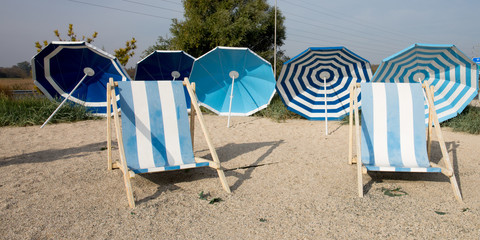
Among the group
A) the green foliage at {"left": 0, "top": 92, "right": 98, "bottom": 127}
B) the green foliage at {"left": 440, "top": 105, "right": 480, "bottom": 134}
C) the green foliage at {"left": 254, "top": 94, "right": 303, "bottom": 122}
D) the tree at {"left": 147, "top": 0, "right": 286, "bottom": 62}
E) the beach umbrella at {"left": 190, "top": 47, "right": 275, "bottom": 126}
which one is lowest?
the green foliage at {"left": 440, "top": 105, "right": 480, "bottom": 134}

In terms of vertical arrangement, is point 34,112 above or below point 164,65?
below

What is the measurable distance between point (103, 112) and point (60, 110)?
950 millimetres

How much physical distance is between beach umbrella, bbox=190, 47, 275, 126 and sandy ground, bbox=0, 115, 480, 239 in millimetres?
2526

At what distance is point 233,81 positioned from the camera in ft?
25.6

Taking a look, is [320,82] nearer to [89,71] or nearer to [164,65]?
[164,65]

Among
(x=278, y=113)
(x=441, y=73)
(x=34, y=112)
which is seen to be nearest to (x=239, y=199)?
(x=278, y=113)

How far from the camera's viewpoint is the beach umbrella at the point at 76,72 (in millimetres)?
7578

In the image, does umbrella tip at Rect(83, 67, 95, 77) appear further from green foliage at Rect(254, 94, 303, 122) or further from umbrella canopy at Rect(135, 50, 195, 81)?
green foliage at Rect(254, 94, 303, 122)

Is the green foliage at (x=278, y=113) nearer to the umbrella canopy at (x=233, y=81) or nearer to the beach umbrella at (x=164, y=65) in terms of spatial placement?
the umbrella canopy at (x=233, y=81)

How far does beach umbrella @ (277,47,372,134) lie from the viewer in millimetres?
7238

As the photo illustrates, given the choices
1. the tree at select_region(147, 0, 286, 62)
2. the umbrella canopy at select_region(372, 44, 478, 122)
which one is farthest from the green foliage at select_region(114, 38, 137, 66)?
the umbrella canopy at select_region(372, 44, 478, 122)

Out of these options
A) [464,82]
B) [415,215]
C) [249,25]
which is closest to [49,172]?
[415,215]

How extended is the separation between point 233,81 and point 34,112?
457cm

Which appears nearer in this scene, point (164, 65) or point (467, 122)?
point (467, 122)
